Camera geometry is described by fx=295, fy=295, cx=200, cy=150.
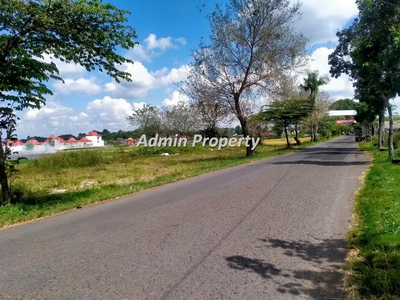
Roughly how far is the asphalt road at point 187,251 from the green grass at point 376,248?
0.61 ft

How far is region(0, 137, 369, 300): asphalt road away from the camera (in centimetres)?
309

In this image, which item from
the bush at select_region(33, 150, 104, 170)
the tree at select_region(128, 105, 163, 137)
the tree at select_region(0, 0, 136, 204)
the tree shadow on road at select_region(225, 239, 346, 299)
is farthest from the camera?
the tree at select_region(128, 105, 163, 137)

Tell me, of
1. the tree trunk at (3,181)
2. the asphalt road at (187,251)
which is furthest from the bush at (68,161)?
the asphalt road at (187,251)

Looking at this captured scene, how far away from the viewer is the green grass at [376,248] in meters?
2.86

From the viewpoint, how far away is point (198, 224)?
5.32 metres

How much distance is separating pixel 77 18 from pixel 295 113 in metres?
25.5

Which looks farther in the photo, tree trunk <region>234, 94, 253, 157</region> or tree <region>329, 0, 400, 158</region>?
tree trunk <region>234, 94, 253, 157</region>

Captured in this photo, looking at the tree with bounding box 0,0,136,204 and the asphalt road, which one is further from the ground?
the tree with bounding box 0,0,136,204

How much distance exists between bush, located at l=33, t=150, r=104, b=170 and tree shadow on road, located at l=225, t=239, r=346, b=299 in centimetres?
2436

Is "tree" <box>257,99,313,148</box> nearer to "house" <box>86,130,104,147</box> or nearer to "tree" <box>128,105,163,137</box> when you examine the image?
"tree" <box>128,105,163,137</box>

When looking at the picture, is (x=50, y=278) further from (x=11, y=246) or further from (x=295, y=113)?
(x=295, y=113)

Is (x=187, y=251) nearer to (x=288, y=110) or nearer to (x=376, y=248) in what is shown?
(x=376, y=248)

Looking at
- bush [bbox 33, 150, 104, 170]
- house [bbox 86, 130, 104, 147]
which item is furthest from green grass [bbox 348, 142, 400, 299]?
house [bbox 86, 130, 104, 147]

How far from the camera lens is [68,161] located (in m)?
26.4
